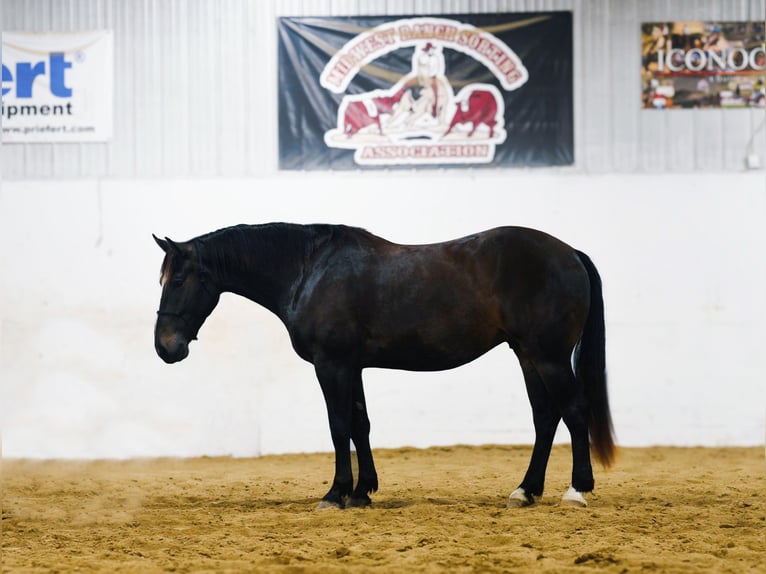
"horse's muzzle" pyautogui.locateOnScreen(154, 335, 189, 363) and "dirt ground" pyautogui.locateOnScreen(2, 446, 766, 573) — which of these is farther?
"horse's muzzle" pyautogui.locateOnScreen(154, 335, 189, 363)

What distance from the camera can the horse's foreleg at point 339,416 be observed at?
15.4ft

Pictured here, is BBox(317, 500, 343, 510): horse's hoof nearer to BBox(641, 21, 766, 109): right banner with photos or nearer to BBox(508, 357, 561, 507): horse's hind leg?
BBox(508, 357, 561, 507): horse's hind leg

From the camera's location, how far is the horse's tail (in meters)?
4.68

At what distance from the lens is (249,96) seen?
828 centimetres

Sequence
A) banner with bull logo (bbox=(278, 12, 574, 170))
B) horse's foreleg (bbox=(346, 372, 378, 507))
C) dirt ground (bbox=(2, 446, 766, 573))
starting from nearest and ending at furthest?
dirt ground (bbox=(2, 446, 766, 573)), horse's foreleg (bbox=(346, 372, 378, 507)), banner with bull logo (bbox=(278, 12, 574, 170))

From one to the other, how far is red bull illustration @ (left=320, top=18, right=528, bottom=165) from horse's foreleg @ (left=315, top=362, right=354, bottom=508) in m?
3.90

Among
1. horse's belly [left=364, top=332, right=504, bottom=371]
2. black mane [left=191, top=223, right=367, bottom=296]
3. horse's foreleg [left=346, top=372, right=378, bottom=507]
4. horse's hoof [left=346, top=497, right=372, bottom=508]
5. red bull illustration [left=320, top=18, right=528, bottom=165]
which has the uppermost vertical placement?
red bull illustration [left=320, top=18, right=528, bottom=165]

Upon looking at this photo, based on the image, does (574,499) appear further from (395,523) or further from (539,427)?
(395,523)

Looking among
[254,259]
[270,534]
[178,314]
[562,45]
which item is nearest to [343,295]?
[254,259]

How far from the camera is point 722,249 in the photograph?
26.8 ft

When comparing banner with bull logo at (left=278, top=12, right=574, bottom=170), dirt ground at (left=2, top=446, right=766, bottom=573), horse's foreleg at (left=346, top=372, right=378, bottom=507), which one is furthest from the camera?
banner with bull logo at (left=278, top=12, right=574, bottom=170)

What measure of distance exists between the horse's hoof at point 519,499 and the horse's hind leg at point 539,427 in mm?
15

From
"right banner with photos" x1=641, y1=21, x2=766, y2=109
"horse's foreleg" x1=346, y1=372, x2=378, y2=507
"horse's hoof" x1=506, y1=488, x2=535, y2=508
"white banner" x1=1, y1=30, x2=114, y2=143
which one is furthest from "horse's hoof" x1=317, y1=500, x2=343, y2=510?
"right banner with photos" x1=641, y1=21, x2=766, y2=109

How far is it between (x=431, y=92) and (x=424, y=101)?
0.10 m
